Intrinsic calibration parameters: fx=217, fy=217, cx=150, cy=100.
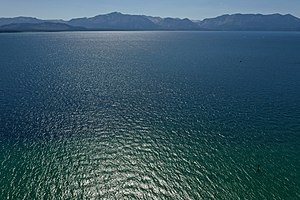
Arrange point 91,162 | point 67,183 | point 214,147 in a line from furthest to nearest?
point 214,147 → point 91,162 → point 67,183

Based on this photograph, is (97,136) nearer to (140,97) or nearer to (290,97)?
(140,97)

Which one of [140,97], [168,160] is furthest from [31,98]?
[168,160]

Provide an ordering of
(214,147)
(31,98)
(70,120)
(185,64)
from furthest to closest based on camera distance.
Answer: (185,64)
(31,98)
(70,120)
(214,147)

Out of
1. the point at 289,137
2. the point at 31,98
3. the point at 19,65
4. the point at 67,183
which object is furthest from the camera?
the point at 19,65

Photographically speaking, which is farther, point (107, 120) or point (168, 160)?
point (107, 120)

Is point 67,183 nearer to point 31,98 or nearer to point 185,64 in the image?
point 31,98

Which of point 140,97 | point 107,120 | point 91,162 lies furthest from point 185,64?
point 91,162
